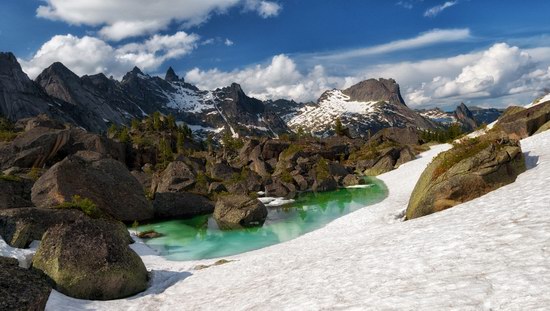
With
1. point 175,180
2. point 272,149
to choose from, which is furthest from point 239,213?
point 272,149

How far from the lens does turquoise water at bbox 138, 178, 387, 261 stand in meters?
33.8

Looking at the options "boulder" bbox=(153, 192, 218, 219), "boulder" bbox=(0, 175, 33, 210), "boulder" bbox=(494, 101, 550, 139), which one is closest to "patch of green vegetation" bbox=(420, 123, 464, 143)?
"boulder" bbox=(494, 101, 550, 139)

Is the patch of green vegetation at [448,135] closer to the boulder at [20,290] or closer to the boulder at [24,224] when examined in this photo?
the boulder at [24,224]

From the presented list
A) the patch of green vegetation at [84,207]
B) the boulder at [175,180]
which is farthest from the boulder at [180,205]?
the patch of green vegetation at [84,207]

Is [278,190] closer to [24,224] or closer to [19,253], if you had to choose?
[24,224]

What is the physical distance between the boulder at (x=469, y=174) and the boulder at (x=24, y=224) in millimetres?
21727

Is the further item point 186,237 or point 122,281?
point 186,237

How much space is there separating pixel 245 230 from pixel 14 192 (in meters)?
23.2

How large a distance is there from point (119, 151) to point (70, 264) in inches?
3470

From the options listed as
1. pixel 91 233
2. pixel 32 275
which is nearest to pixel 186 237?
pixel 91 233

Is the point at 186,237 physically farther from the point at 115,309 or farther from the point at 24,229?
the point at 115,309

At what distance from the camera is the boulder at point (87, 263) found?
16.9 metres

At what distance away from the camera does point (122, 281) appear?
17.8m

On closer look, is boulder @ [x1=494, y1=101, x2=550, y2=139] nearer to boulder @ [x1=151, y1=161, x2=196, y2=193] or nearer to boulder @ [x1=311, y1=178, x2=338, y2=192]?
boulder @ [x1=311, y1=178, x2=338, y2=192]
